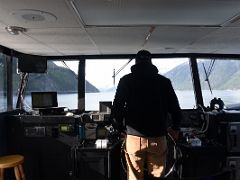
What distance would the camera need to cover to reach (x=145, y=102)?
8.60ft

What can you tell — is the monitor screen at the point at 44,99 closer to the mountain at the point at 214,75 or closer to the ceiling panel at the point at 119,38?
the ceiling panel at the point at 119,38

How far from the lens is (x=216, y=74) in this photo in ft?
17.2

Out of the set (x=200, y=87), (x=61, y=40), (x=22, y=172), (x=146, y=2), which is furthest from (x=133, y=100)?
(x=200, y=87)

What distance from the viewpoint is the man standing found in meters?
2.62

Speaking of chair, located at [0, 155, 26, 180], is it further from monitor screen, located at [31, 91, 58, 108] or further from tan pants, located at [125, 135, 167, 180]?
tan pants, located at [125, 135, 167, 180]

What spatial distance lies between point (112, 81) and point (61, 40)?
1.60m

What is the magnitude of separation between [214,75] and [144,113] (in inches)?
118

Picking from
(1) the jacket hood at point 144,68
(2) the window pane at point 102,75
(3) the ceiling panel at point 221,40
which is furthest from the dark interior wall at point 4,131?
(3) the ceiling panel at point 221,40

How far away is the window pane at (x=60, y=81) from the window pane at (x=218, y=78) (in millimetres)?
2227

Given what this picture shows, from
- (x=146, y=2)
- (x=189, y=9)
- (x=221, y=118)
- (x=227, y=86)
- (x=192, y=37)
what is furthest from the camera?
(x=227, y=86)

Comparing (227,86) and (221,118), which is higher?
(227,86)

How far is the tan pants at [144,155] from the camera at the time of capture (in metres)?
2.67

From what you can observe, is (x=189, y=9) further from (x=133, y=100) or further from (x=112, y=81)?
(x=112, y=81)

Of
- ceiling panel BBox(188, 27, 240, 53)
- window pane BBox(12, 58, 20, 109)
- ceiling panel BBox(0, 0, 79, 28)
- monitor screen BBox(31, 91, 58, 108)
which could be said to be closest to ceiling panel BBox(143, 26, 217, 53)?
ceiling panel BBox(188, 27, 240, 53)
